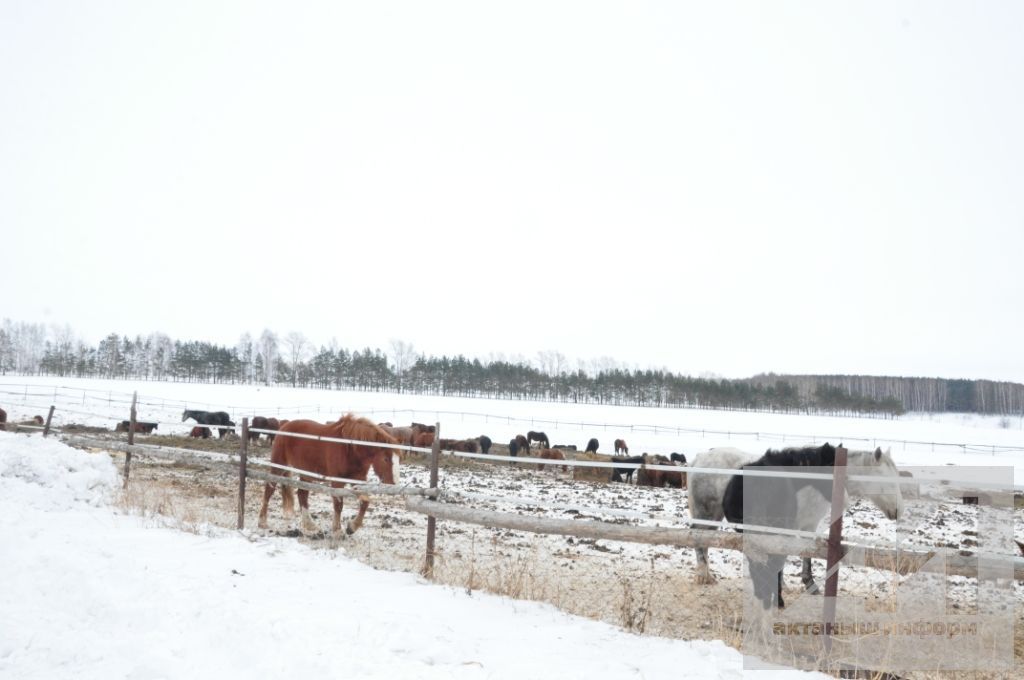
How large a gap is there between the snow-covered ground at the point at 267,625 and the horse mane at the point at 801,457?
3.04 m

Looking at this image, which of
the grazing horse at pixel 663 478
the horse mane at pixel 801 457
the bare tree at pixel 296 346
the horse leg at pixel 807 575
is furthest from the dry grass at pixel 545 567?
the bare tree at pixel 296 346

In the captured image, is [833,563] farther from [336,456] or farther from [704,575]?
Answer: [336,456]

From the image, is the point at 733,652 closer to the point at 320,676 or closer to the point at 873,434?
the point at 320,676

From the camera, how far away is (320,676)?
143 inches

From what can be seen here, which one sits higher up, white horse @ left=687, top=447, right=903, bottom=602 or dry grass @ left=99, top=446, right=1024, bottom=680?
white horse @ left=687, top=447, right=903, bottom=602

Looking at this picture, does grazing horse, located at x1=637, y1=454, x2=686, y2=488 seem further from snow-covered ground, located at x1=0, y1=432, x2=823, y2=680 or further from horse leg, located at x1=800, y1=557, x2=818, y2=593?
snow-covered ground, located at x1=0, y1=432, x2=823, y2=680

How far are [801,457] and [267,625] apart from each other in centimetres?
599

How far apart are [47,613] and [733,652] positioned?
523 centimetres

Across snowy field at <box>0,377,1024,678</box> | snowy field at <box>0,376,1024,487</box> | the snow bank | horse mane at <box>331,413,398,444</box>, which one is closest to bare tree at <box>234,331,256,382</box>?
snowy field at <box>0,376,1024,487</box>

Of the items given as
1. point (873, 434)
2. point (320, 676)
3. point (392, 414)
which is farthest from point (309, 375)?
point (320, 676)

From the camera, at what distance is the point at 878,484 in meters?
7.14

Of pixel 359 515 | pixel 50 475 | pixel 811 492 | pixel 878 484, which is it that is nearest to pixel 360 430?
pixel 359 515

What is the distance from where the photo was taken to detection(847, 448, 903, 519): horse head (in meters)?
6.98

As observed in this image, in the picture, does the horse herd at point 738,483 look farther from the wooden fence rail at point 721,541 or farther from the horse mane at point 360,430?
the wooden fence rail at point 721,541
